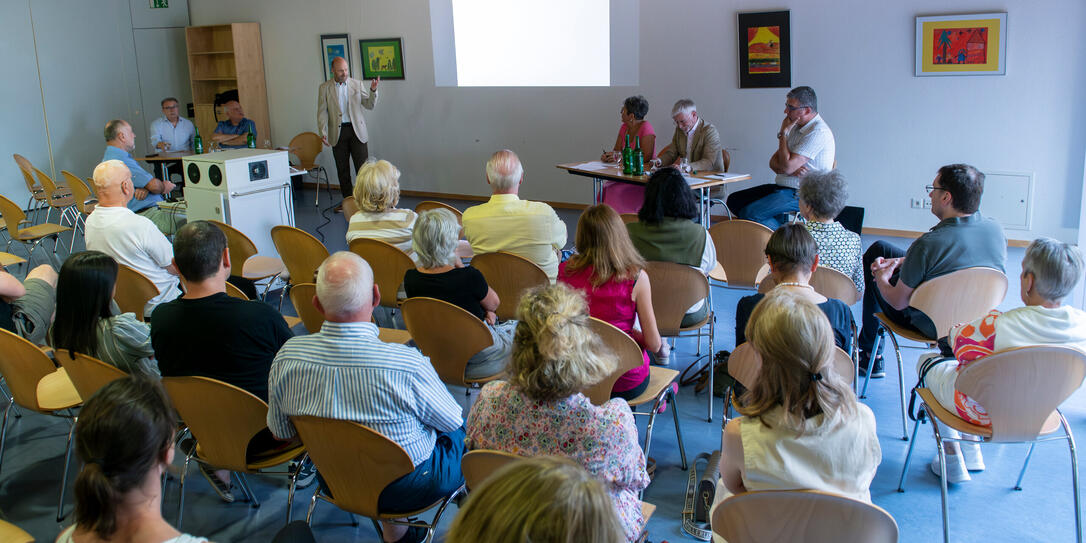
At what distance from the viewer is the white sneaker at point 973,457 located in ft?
10.7

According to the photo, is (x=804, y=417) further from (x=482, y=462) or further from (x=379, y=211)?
(x=379, y=211)

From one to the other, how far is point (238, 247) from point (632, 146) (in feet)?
12.3

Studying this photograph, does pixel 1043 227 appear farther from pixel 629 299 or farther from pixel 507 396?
pixel 507 396

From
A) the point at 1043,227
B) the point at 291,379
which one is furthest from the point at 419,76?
the point at 291,379

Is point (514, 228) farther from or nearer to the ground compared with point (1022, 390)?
farther from the ground

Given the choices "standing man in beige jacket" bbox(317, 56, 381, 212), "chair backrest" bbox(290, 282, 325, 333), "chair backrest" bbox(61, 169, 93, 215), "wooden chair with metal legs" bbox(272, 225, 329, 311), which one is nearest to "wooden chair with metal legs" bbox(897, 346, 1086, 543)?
"chair backrest" bbox(290, 282, 325, 333)

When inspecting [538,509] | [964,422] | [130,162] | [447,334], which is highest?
[130,162]

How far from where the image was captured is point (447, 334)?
127 inches

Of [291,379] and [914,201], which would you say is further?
[914,201]

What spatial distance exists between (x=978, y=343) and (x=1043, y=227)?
4492 mm

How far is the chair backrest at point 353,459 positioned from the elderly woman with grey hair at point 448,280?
3.35 ft

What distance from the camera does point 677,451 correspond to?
3.51 meters

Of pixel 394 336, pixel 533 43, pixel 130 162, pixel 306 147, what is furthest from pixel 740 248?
pixel 306 147

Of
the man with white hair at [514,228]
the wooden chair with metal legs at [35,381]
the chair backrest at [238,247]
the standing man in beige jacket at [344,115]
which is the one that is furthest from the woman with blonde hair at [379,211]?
the standing man in beige jacket at [344,115]
